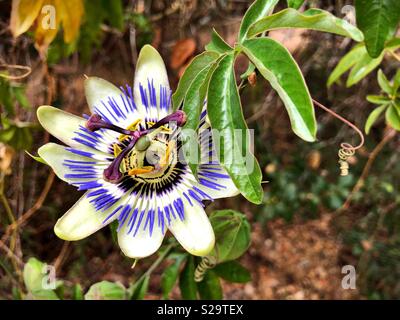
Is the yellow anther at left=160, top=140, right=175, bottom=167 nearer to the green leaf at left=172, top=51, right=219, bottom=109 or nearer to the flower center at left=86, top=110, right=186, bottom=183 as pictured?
the flower center at left=86, top=110, right=186, bottom=183

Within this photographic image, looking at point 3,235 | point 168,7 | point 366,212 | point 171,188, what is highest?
point 168,7

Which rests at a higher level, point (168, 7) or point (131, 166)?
point (168, 7)

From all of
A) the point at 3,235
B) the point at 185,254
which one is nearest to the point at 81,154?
the point at 185,254

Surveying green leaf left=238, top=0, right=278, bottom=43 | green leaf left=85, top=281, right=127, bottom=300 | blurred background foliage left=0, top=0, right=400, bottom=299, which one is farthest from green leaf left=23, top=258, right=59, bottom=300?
green leaf left=238, top=0, right=278, bottom=43

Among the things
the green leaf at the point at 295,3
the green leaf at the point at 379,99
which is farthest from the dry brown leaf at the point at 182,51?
the green leaf at the point at 295,3

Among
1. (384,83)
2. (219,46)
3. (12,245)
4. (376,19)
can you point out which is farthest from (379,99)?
(12,245)

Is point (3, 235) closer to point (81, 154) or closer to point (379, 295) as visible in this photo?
point (81, 154)

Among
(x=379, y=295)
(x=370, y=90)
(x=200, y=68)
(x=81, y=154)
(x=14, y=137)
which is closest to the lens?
(x=200, y=68)

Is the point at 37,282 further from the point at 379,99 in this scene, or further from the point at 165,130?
the point at 379,99
